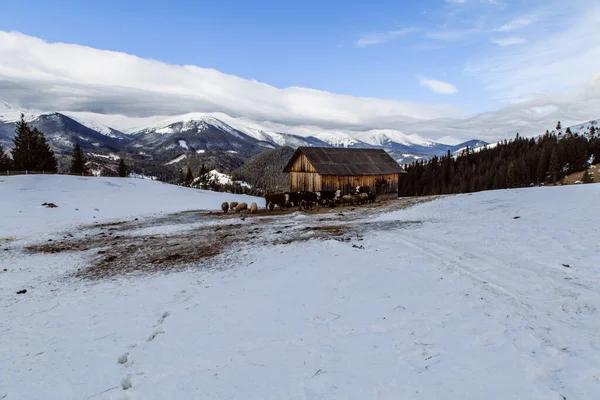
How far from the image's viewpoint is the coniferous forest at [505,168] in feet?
368

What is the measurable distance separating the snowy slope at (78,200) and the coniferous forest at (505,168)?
99.5 m

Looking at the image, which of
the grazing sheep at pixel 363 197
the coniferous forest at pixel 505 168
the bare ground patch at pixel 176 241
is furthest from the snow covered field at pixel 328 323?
the coniferous forest at pixel 505 168

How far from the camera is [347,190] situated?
120 feet

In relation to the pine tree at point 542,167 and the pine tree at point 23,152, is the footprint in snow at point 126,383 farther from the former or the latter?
the pine tree at point 542,167

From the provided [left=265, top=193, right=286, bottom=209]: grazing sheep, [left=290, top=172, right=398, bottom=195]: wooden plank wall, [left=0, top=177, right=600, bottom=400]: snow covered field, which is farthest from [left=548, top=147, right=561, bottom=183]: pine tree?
[left=0, top=177, right=600, bottom=400]: snow covered field

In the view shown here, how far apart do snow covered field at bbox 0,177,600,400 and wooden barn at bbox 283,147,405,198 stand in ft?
73.8

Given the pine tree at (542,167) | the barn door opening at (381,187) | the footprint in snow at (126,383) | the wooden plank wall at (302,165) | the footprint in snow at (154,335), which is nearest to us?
the footprint in snow at (126,383)

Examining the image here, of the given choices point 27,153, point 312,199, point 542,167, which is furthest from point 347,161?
point 542,167

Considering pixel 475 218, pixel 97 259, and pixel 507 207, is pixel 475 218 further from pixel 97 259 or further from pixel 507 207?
pixel 97 259

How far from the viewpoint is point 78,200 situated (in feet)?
110

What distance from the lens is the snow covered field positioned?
218 inches

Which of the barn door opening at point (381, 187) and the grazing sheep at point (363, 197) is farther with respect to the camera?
the barn door opening at point (381, 187)

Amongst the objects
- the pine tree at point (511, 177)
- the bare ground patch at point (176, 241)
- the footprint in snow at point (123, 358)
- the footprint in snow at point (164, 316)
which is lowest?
the footprint in snow at point (123, 358)

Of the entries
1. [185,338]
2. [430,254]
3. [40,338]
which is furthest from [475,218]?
[40,338]
